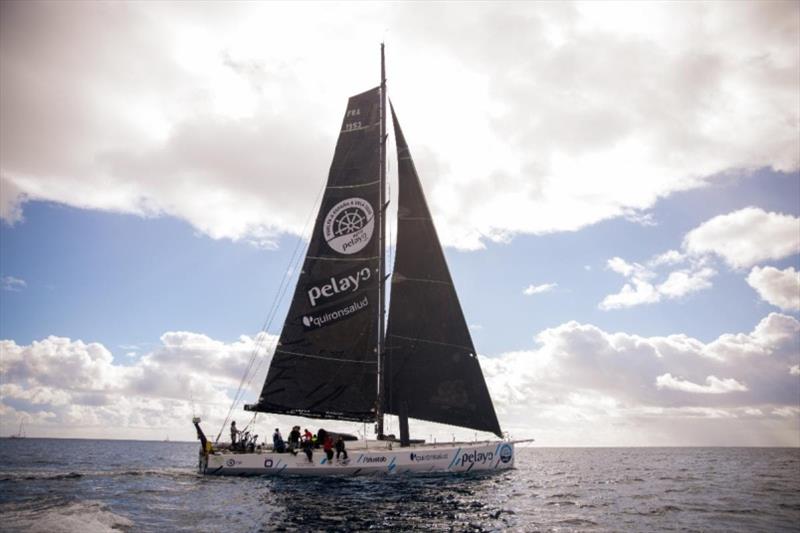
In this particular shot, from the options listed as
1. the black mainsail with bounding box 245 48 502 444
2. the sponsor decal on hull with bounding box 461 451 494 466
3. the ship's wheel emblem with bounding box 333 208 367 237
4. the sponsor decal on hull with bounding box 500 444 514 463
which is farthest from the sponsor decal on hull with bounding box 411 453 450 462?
the ship's wheel emblem with bounding box 333 208 367 237

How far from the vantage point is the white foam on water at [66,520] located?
41.7 feet

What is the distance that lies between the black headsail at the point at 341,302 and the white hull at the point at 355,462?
311 centimetres

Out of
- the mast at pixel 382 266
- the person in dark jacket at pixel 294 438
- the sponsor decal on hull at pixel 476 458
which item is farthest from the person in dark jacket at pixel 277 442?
the sponsor decal on hull at pixel 476 458

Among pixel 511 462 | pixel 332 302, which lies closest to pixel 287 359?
pixel 332 302

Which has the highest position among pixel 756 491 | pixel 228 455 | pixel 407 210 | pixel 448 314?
pixel 407 210

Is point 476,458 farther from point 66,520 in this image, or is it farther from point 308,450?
point 66,520

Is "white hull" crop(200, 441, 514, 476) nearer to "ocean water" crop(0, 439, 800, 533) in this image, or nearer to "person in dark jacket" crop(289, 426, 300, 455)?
"ocean water" crop(0, 439, 800, 533)

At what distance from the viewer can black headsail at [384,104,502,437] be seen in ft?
82.2

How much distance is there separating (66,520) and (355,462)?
1083 cm

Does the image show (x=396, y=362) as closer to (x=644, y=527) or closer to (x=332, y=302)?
(x=332, y=302)

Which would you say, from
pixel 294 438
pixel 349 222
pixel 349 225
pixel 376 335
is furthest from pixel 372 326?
pixel 294 438

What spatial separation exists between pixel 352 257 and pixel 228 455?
10.5 m

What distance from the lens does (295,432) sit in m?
23.6

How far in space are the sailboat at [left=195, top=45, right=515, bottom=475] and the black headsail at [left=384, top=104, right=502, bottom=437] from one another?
0.15 feet
